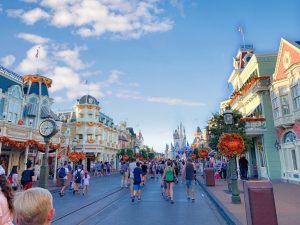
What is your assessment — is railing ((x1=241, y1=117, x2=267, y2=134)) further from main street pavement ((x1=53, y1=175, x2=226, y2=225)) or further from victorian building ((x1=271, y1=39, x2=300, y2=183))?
main street pavement ((x1=53, y1=175, x2=226, y2=225))

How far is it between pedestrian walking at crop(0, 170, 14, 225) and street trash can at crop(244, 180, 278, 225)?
16.6 feet

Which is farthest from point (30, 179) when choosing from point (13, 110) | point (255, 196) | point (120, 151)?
point (120, 151)

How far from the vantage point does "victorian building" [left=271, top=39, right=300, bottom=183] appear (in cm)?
1786

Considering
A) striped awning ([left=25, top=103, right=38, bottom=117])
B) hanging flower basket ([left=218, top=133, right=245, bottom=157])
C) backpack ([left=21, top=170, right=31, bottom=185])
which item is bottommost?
backpack ([left=21, top=170, right=31, bottom=185])

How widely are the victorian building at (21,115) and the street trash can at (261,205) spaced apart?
18.3 metres

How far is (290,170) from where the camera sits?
767 inches

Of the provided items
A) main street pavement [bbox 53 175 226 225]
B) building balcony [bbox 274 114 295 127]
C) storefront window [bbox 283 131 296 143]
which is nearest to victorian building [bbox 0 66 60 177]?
main street pavement [bbox 53 175 226 225]

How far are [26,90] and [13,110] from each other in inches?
225

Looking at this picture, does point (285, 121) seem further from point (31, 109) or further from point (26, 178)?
point (31, 109)

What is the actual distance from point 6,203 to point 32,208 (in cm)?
112

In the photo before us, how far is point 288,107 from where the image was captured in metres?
19.2

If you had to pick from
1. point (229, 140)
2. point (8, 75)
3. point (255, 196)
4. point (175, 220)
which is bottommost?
point (175, 220)

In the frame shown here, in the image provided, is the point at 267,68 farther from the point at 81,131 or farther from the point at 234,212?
the point at 81,131

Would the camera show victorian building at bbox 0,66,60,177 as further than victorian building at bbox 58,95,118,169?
No
